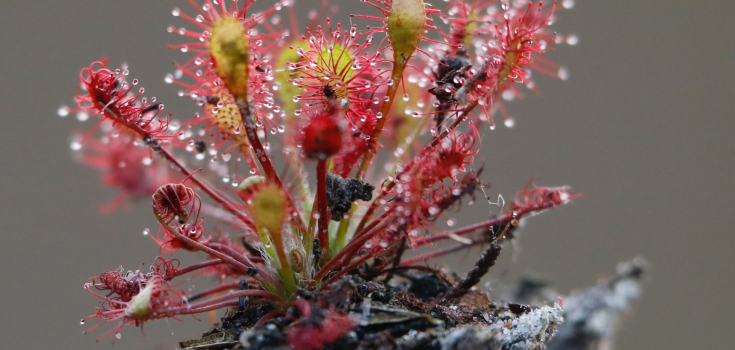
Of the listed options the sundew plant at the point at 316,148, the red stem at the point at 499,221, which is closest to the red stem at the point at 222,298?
the sundew plant at the point at 316,148

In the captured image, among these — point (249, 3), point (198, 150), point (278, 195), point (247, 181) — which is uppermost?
point (249, 3)

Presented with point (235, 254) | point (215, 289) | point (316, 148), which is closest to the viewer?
point (316, 148)

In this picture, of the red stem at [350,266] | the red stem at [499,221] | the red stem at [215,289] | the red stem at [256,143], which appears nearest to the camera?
the red stem at [256,143]

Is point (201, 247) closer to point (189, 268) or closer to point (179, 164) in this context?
point (189, 268)

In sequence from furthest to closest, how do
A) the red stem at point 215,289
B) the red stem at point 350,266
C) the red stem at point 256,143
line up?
the red stem at point 215,289, the red stem at point 350,266, the red stem at point 256,143

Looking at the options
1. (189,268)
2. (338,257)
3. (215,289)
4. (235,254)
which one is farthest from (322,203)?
(215,289)

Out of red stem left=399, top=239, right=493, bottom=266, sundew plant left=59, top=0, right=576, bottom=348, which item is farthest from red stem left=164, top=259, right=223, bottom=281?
red stem left=399, top=239, right=493, bottom=266

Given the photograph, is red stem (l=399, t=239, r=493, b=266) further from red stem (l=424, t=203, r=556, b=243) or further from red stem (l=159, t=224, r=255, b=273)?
red stem (l=159, t=224, r=255, b=273)

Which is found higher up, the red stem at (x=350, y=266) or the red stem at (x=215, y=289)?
the red stem at (x=215, y=289)

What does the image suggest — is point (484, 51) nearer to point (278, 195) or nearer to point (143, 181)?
point (278, 195)

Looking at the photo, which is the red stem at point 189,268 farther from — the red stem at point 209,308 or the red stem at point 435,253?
the red stem at point 435,253

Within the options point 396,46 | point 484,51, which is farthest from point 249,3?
point 484,51
